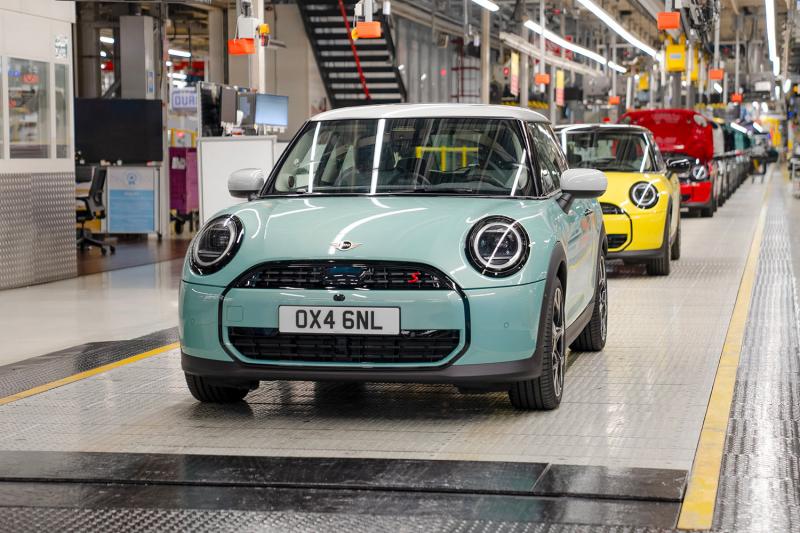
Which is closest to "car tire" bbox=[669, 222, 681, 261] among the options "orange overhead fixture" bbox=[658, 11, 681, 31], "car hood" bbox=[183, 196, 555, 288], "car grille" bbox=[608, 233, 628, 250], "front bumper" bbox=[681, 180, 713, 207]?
"car grille" bbox=[608, 233, 628, 250]

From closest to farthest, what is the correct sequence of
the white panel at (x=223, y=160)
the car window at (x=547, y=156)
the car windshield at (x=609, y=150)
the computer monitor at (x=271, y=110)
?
the car window at (x=547, y=156)
the white panel at (x=223, y=160)
the car windshield at (x=609, y=150)
the computer monitor at (x=271, y=110)

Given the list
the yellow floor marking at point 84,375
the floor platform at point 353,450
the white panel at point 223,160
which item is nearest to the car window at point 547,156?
the floor platform at point 353,450

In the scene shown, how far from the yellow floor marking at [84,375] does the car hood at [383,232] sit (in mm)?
1461

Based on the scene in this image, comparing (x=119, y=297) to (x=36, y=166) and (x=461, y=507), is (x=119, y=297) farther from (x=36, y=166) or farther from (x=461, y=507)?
(x=461, y=507)

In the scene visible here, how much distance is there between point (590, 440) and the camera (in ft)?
17.0

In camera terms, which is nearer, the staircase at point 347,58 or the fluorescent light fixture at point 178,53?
the staircase at point 347,58

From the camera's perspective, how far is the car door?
20.0ft

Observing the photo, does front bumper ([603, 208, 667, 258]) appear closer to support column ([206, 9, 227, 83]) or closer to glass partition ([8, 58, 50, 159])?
glass partition ([8, 58, 50, 159])

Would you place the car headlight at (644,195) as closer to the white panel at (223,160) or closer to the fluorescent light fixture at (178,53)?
the white panel at (223,160)

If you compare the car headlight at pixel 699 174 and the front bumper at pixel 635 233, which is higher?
the car headlight at pixel 699 174

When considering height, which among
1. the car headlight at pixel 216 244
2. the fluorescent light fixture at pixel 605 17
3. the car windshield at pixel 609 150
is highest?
the fluorescent light fixture at pixel 605 17

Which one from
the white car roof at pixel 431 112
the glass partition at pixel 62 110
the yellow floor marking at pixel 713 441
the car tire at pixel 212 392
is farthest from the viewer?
the glass partition at pixel 62 110

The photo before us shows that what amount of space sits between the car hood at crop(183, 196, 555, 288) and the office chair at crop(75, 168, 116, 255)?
36.8 ft

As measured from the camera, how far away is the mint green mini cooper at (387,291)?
5.18 metres
